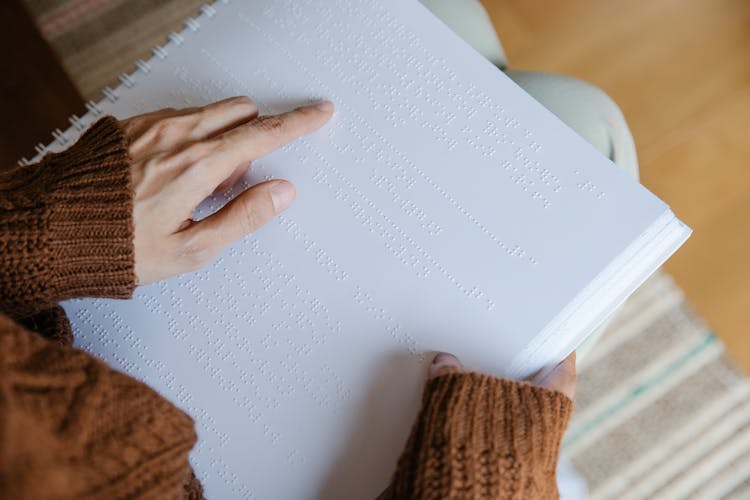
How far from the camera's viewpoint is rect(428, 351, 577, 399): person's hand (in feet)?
1.64

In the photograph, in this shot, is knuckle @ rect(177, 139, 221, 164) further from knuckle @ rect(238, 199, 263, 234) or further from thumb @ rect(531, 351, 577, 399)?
thumb @ rect(531, 351, 577, 399)

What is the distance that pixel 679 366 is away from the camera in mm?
956

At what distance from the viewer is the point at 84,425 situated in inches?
16.5

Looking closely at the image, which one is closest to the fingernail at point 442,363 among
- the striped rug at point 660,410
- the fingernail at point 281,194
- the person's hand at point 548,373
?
the person's hand at point 548,373

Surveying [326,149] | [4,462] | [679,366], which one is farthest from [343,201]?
[679,366]

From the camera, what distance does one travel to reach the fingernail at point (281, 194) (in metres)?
0.55

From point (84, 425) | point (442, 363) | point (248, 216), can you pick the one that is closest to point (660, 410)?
point (442, 363)

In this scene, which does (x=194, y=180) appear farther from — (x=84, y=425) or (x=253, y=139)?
(x=84, y=425)

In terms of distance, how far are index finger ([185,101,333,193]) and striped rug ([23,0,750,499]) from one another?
0.56 metres

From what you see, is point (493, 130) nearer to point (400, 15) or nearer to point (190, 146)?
point (400, 15)

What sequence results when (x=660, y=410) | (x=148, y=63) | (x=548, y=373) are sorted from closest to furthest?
(x=548, y=373) → (x=148, y=63) → (x=660, y=410)

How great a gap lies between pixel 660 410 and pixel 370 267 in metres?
0.61

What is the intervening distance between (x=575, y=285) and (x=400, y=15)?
0.93 ft

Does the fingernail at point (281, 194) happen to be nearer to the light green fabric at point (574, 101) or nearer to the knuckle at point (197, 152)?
the knuckle at point (197, 152)
